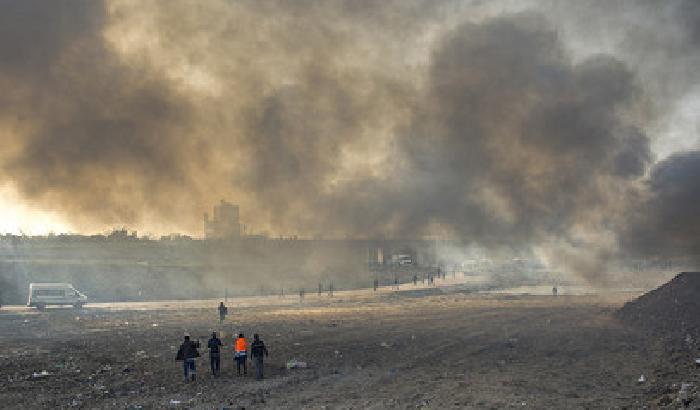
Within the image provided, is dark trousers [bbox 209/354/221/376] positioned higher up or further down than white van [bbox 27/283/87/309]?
further down

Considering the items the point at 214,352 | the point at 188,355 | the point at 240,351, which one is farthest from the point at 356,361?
the point at 188,355

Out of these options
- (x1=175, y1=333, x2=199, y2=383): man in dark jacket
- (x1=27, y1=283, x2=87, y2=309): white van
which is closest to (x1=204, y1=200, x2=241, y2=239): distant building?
(x1=27, y1=283, x2=87, y2=309): white van

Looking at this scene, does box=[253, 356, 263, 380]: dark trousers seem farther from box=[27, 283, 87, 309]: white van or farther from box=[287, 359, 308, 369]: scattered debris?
box=[27, 283, 87, 309]: white van

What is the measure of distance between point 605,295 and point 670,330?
2332cm

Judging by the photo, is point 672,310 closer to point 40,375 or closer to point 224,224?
point 40,375

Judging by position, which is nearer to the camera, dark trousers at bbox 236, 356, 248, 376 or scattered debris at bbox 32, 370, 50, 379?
scattered debris at bbox 32, 370, 50, 379

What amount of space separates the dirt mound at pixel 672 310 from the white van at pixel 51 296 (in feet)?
112

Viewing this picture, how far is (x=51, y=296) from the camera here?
41156 mm

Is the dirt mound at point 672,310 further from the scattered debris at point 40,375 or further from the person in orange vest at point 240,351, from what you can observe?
the scattered debris at point 40,375

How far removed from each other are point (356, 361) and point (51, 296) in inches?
1110

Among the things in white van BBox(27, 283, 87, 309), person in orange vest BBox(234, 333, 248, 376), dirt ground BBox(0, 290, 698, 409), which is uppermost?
white van BBox(27, 283, 87, 309)

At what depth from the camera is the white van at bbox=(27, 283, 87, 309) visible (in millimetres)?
40906

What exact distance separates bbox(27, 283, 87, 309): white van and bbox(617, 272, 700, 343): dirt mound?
34.1 m

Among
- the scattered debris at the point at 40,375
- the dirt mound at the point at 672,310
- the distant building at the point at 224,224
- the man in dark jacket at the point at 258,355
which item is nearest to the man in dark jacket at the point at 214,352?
the man in dark jacket at the point at 258,355
